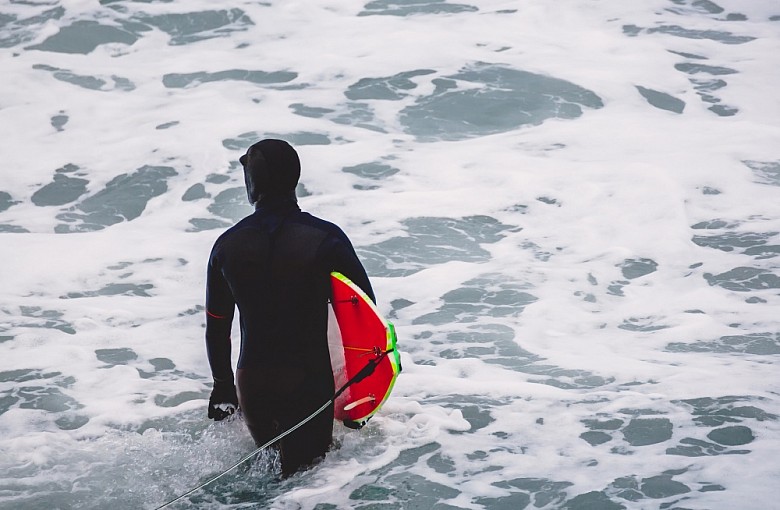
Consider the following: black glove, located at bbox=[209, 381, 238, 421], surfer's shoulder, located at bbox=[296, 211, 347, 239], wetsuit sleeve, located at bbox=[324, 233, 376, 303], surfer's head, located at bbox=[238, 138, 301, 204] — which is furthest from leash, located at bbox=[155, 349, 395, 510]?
surfer's head, located at bbox=[238, 138, 301, 204]

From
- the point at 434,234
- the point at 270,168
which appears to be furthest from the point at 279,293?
the point at 434,234

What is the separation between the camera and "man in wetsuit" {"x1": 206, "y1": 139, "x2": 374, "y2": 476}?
4273 mm

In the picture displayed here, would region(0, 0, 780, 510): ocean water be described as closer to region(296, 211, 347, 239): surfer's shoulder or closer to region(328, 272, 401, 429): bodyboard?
region(328, 272, 401, 429): bodyboard

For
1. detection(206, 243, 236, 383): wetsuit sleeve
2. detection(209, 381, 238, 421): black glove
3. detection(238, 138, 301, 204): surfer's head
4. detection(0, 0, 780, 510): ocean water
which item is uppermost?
detection(238, 138, 301, 204): surfer's head

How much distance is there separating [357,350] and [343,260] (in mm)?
507

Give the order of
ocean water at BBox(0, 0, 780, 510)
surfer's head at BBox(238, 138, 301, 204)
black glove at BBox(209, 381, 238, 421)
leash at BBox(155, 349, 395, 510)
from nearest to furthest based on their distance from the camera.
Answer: surfer's head at BBox(238, 138, 301, 204) < leash at BBox(155, 349, 395, 510) < black glove at BBox(209, 381, 238, 421) < ocean water at BBox(0, 0, 780, 510)

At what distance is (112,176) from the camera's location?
9914 millimetres

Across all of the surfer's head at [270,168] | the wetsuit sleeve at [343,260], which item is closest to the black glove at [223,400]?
the wetsuit sleeve at [343,260]

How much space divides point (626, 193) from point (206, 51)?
6388 millimetres

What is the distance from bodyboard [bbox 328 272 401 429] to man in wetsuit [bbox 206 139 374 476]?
0.07 meters

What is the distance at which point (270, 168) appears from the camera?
14.1ft

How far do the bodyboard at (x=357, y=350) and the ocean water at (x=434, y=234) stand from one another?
0.22m

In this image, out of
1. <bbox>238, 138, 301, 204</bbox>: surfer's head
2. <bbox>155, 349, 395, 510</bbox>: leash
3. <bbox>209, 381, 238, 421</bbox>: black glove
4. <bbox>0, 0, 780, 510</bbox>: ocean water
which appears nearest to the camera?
<bbox>238, 138, 301, 204</bbox>: surfer's head

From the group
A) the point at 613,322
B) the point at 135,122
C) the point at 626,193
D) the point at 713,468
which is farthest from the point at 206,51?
the point at 713,468
